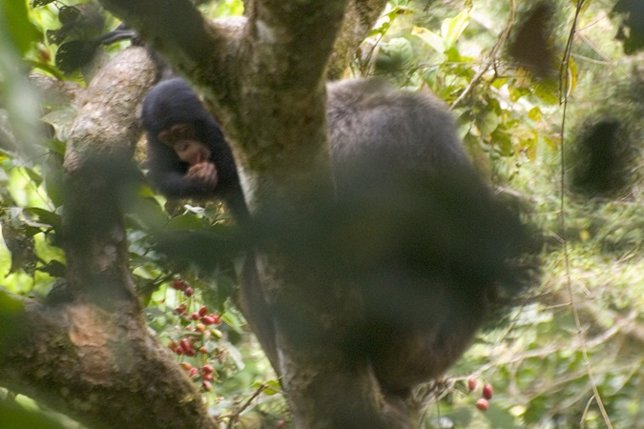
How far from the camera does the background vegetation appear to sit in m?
0.97

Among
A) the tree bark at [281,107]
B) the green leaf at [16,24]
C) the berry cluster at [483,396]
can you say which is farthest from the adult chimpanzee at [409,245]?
the berry cluster at [483,396]

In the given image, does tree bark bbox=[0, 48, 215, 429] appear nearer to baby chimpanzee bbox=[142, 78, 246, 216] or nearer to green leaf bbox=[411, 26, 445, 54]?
baby chimpanzee bbox=[142, 78, 246, 216]

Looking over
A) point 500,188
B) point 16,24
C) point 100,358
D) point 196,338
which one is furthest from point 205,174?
point 16,24

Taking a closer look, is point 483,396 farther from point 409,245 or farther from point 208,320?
point 409,245

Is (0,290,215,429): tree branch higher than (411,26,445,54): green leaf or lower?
lower

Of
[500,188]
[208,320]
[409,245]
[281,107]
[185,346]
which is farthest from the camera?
[208,320]

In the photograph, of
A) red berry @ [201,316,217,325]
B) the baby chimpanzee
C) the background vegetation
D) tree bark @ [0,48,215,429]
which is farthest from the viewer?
red berry @ [201,316,217,325]

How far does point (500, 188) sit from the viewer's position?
1.58 m

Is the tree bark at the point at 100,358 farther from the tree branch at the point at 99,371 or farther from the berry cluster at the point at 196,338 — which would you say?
the berry cluster at the point at 196,338

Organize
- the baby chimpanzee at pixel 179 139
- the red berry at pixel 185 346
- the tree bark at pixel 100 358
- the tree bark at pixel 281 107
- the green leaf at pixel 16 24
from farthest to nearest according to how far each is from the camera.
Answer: the red berry at pixel 185 346, the baby chimpanzee at pixel 179 139, the tree bark at pixel 100 358, the tree bark at pixel 281 107, the green leaf at pixel 16 24

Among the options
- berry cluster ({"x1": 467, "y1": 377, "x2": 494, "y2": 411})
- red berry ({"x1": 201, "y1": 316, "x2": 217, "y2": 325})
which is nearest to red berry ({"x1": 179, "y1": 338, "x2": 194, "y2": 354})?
red berry ({"x1": 201, "y1": 316, "x2": 217, "y2": 325})

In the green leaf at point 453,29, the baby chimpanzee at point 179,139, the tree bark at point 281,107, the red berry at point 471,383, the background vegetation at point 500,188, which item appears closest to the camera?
the background vegetation at point 500,188

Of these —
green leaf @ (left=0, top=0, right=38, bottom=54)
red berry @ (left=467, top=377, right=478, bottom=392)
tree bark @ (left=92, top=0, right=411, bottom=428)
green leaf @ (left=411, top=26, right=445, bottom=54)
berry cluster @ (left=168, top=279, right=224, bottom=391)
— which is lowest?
red berry @ (left=467, top=377, right=478, bottom=392)

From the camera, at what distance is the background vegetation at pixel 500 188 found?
971 millimetres
